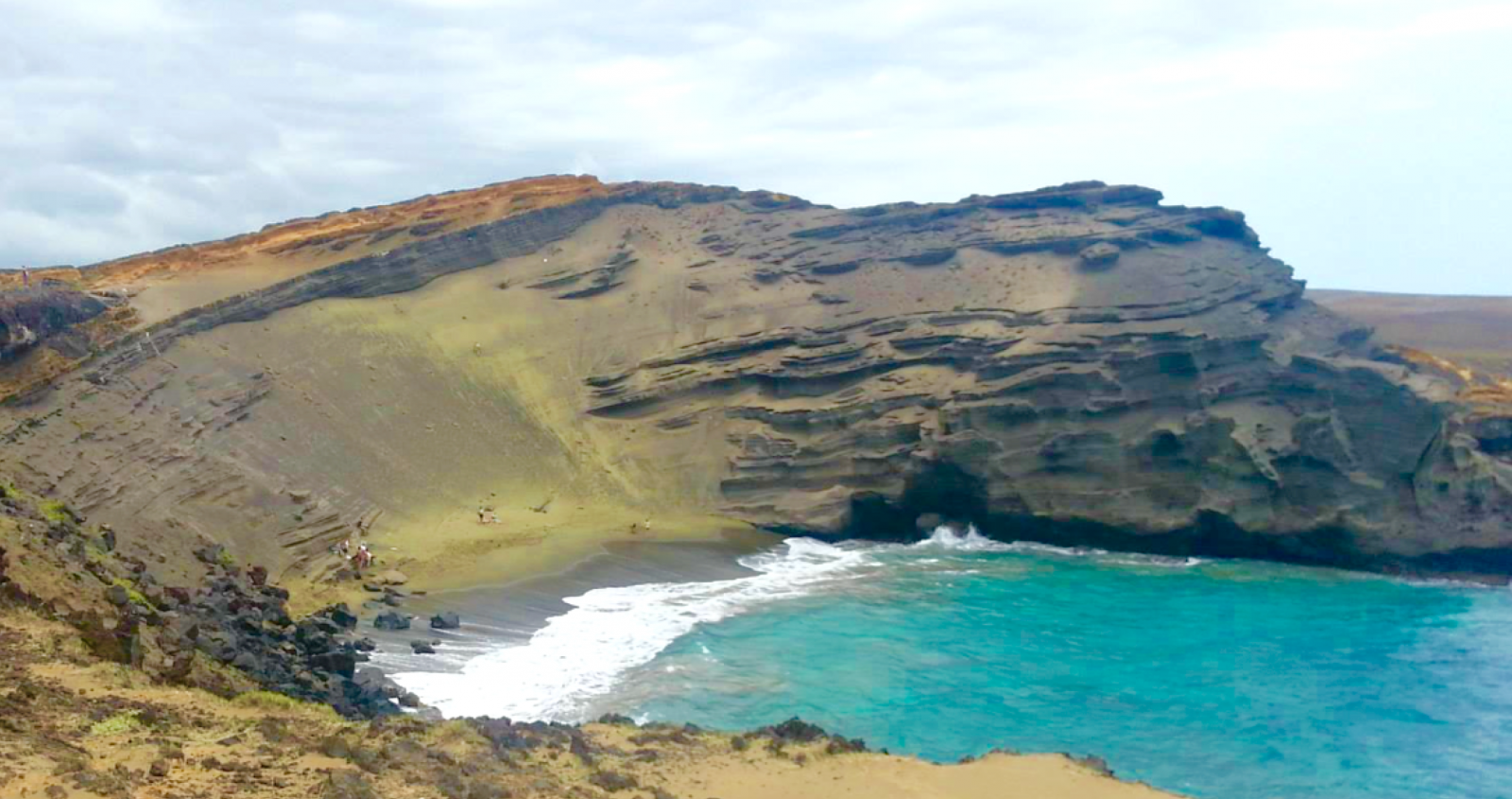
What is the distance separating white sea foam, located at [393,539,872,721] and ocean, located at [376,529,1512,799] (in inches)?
3.3

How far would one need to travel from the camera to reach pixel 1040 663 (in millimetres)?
24828

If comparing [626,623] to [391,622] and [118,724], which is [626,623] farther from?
[118,724]

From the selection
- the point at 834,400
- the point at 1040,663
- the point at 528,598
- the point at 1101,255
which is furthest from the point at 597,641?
the point at 1101,255

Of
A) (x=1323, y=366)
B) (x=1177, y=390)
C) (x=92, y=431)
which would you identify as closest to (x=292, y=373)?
(x=92, y=431)

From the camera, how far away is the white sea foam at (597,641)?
20.7 meters

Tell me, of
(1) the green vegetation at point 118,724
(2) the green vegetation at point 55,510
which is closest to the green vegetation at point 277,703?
(1) the green vegetation at point 118,724

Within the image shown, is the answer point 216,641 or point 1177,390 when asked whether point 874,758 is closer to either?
point 216,641

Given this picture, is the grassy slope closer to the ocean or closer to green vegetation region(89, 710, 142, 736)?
green vegetation region(89, 710, 142, 736)

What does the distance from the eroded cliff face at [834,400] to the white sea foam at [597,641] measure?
248 inches

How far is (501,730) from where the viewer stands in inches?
551

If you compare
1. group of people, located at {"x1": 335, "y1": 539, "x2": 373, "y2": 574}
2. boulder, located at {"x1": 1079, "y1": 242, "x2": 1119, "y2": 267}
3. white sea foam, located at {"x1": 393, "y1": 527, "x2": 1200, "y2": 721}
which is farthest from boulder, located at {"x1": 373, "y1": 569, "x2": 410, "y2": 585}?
boulder, located at {"x1": 1079, "y1": 242, "x2": 1119, "y2": 267}

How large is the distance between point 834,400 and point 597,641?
19.2m

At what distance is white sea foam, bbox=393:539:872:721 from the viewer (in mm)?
20656

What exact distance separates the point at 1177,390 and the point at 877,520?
1166 centimetres
